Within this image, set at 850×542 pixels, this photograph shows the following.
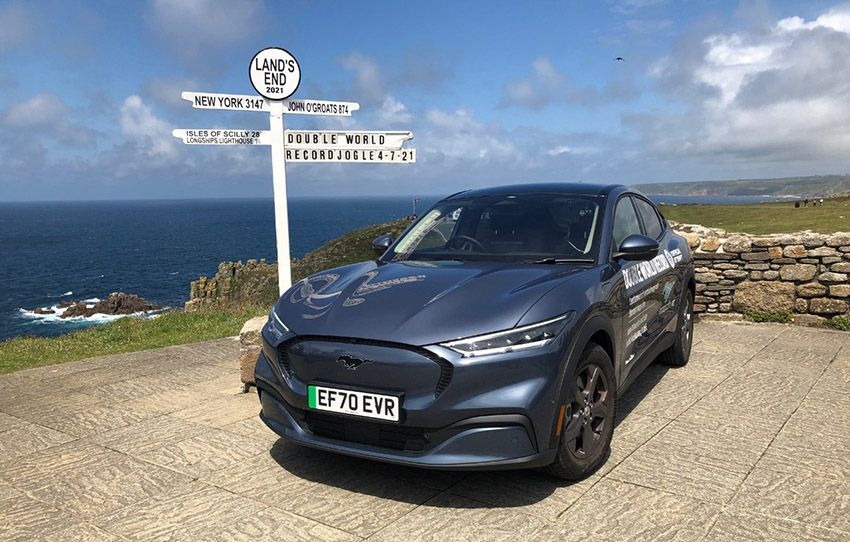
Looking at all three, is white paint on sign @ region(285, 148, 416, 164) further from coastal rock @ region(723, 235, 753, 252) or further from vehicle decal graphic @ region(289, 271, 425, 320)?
coastal rock @ region(723, 235, 753, 252)

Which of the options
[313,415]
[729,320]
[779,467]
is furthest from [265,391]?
[729,320]

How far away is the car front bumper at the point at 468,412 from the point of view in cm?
294

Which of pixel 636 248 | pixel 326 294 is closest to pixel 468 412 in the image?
pixel 326 294

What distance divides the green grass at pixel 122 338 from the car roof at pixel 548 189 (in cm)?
461

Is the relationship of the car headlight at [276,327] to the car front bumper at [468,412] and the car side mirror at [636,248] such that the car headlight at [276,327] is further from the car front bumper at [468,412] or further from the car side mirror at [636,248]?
the car side mirror at [636,248]

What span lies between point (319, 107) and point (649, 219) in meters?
3.45

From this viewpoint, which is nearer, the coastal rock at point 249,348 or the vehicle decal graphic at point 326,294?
the vehicle decal graphic at point 326,294

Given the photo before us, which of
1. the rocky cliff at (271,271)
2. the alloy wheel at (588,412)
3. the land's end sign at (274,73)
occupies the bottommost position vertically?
the rocky cliff at (271,271)

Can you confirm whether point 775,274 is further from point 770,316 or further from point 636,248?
point 636,248

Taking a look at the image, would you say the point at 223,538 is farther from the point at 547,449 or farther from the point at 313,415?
the point at 547,449

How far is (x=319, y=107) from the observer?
664cm

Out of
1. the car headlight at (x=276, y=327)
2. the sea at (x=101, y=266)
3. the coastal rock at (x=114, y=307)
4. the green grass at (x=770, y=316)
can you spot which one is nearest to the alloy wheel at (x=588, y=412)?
the car headlight at (x=276, y=327)

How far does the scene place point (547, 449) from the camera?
10.0ft

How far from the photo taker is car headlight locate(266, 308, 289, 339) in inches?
136
